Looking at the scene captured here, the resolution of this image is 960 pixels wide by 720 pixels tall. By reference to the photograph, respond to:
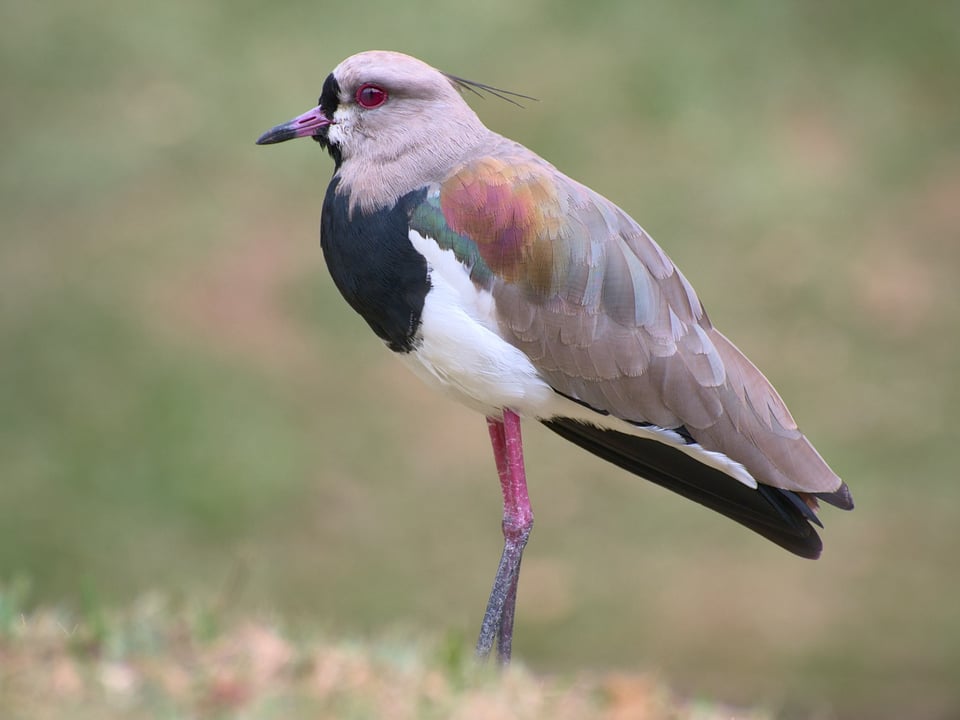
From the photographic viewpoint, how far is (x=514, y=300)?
3.92 meters

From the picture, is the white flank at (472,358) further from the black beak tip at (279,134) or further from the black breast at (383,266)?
the black beak tip at (279,134)

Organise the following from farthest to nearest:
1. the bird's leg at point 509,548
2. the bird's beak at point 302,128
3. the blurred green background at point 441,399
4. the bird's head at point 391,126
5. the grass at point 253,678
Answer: the blurred green background at point 441,399, the bird's beak at point 302,128, the bird's leg at point 509,548, the bird's head at point 391,126, the grass at point 253,678

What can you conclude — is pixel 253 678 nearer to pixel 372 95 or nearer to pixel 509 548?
pixel 509 548

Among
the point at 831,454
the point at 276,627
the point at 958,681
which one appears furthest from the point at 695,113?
the point at 276,627

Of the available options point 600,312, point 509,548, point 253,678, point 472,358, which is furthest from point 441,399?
point 253,678

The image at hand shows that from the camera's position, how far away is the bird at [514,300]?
12.6 feet

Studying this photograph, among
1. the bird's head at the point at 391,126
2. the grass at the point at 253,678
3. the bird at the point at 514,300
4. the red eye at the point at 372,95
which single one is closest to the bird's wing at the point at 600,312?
the bird at the point at 514,300

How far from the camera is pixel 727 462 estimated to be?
4078 millimetres

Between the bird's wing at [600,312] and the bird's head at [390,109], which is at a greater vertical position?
the bird's head at [390,109]

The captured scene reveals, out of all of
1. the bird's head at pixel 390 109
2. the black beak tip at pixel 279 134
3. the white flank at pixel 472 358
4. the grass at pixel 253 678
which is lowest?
the grass at pixel 253 678

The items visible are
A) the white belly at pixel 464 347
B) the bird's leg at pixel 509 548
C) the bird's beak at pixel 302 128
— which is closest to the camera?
the white belly at pixel 464 347

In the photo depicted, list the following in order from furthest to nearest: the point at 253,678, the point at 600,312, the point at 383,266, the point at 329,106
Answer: the point at 329,106 < the point at 600,312 < the point at 383,266 < the point at 253,678

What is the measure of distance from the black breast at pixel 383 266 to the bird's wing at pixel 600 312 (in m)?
0.08

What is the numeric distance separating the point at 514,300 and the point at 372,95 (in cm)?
81
